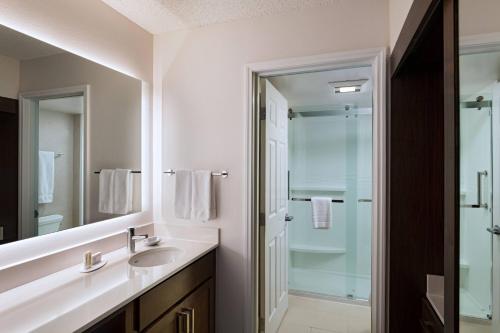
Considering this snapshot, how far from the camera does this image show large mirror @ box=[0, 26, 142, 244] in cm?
126

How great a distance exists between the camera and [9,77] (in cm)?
126

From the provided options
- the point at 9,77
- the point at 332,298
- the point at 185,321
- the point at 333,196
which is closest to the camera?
the point at 9,77

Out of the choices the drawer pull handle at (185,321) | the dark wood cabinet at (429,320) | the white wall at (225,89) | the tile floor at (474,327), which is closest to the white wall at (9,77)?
the white wall at (225,89)

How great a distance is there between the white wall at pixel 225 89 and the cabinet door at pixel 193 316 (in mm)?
112

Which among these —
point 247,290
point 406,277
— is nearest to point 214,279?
point 247,290

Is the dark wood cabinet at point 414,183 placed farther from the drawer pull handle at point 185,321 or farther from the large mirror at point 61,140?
the large mirror at point 61,140

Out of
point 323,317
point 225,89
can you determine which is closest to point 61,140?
point 225,89

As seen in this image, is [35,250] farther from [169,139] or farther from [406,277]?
[406,277]

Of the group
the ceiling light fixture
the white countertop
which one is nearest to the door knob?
the white countertop

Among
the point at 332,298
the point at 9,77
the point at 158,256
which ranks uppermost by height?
the point at 9,77

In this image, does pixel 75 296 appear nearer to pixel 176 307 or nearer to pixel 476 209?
pixel 176 307

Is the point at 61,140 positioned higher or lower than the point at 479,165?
higher

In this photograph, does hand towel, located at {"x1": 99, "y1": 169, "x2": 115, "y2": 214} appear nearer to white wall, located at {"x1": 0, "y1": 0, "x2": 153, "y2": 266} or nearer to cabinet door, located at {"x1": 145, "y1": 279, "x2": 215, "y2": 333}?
white wall, located at {"x1": 0, "y1": 0, "x2": 153, "y2": 266}

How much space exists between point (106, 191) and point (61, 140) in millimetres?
418
